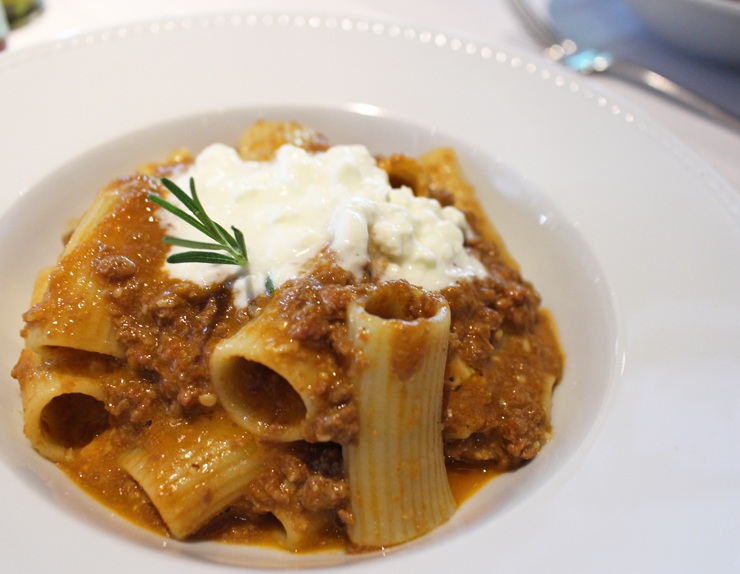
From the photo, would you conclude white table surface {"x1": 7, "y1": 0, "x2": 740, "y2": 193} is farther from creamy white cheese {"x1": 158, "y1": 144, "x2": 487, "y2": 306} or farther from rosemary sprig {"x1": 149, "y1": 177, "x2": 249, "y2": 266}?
rosemary sprig {"x1": 149, "y1": 177, "x2": 249, "y2": 266}

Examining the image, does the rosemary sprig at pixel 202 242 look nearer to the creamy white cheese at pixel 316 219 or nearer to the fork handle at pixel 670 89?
the creamy white cheese at pixel 316 219

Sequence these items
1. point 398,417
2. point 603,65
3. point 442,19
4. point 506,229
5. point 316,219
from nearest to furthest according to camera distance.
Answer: point 398,417, point 316,219, point 506,229, point 603,65, point 442,19

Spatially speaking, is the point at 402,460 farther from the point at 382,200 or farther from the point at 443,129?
the point at 443,129

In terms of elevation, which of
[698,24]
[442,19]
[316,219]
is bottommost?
[316,219]

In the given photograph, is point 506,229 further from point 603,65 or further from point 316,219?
point 603,65

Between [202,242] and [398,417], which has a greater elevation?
[202,242]

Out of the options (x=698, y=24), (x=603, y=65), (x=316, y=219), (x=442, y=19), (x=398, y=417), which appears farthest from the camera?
(x=442, y=19)

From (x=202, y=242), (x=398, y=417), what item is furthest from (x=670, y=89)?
(x=202, y=242)
